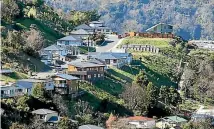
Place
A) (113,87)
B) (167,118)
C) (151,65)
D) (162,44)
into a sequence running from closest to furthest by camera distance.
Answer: (167,118) < (113,87) < (151,65) < (162,44)

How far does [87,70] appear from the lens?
112ft

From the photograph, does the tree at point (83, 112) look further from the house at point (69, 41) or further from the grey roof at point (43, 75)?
the house at point (69, 41)

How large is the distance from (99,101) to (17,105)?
6.56m

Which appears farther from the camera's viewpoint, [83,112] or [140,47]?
[140,47]

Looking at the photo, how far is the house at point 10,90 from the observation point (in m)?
27.3

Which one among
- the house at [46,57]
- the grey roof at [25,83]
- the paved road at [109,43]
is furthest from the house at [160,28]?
the grey roof at [25,83]

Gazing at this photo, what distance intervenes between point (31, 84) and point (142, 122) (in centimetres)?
603

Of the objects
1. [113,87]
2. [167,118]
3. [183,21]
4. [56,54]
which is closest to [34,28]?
[56,54]

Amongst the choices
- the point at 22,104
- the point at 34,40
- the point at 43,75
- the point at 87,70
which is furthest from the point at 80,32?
the point at 22,104

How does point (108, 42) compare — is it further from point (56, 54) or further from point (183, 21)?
point (183, 21)

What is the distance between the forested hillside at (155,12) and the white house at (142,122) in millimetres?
96206

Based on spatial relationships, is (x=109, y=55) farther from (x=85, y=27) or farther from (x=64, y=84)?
(x=85, y=27)

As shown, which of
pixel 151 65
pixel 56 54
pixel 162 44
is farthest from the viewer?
pixel 162 44

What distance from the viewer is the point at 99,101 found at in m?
31.8
